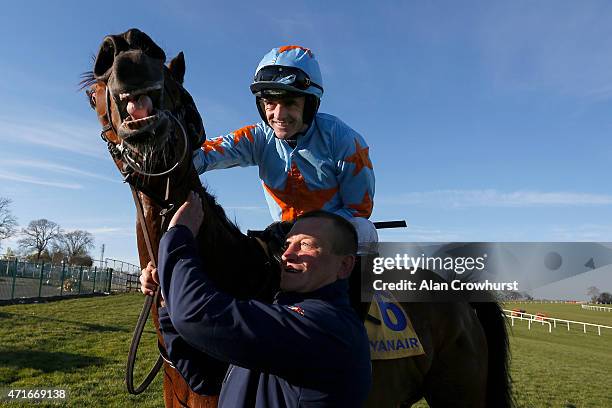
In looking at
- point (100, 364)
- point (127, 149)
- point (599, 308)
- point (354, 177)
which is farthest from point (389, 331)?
point (599, 308)

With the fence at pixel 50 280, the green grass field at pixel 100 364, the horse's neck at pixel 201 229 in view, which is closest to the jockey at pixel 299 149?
the horse's neck at pixel 201 229

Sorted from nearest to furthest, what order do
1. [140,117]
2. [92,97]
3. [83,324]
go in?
[140,117]
[92,97]
[83,324]

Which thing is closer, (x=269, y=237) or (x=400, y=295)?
(x=269, y=237)

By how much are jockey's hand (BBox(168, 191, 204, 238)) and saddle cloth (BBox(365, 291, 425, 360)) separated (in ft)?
5.27

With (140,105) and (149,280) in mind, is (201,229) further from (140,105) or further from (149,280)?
(140,105)

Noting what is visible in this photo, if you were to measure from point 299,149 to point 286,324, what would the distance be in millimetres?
1319

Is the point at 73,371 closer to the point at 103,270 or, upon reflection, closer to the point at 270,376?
the point at 270,376

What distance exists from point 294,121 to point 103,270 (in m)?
34.4

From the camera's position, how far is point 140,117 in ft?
5.71

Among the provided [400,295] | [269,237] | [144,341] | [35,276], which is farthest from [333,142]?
[35,276]

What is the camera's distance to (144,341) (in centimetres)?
1240

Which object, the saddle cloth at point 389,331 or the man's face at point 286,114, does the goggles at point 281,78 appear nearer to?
the man's face at point 286,114

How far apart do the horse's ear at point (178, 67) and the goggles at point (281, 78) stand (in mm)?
358

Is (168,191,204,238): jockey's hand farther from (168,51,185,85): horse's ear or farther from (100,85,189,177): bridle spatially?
(168,51,185,85): horse's ear
